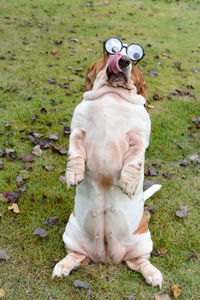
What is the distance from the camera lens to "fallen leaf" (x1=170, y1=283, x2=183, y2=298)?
277 cm

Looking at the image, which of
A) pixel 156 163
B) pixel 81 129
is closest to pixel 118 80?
pixel 81 129

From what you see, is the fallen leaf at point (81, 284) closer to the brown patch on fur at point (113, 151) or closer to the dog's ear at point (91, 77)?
the brown patch on fur at point (113, 151)

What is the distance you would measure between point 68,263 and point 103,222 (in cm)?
52

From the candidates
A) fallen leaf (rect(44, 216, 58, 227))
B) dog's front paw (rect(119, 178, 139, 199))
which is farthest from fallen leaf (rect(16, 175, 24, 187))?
dog's front paw (rect(119, 178, 139, 199))

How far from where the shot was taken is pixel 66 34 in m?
9.38

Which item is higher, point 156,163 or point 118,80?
point 118,80

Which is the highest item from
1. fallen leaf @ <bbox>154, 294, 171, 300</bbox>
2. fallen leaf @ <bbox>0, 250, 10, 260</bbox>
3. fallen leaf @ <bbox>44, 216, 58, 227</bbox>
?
fallen leaf @ <bbox>44, 216, 58, 227</bbox>

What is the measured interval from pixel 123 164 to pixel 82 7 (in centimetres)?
1043

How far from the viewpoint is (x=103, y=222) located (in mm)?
2691

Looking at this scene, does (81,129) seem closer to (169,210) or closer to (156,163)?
(169,210)

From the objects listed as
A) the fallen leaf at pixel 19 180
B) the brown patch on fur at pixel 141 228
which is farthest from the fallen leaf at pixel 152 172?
the fallen leaf at pixel 19 180

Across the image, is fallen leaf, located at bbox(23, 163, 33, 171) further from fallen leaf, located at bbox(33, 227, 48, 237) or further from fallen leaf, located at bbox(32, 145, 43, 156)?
fallen leaf, located at bbox(33, 227, 48, 237)

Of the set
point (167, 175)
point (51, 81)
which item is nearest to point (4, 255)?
point (167, 175)

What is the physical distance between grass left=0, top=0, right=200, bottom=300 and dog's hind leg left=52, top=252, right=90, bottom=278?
2.5 inches
